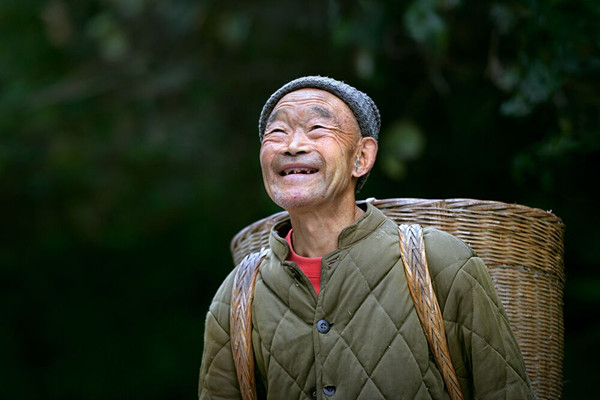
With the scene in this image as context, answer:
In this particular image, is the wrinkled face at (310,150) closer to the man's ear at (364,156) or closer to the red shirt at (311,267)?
the man's ear at (364,156)

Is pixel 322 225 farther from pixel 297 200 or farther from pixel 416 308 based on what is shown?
pixel 416 308

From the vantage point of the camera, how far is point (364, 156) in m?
2.66

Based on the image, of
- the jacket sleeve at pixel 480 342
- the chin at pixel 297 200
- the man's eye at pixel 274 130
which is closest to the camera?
the jacket sleeve at pixel 480 342

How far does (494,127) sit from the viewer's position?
480cm

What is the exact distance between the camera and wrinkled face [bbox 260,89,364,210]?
2.50m

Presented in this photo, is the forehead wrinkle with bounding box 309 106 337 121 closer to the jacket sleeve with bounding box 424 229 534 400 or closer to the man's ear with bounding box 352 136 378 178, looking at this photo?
the man's ear with bounding box 352 136 378 178

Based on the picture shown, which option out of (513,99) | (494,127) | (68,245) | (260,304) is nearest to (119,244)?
(68,245)

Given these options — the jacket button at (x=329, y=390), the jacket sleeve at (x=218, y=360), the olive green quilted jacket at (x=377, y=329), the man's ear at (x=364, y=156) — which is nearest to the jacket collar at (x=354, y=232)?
the olive green quilted jacket at (x=377, y=329)

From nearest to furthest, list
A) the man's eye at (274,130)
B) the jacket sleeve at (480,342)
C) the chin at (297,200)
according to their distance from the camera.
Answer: the jacket sleeve at (480,342), the chin at (297,200), the man's eye at (274,130)

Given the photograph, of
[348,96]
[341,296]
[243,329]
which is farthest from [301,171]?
[243,329]

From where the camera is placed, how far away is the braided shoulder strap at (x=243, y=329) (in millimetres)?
2559

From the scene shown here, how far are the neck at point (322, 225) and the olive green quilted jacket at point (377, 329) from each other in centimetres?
6

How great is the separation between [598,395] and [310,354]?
2775 mm

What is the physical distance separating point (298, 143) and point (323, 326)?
0.56 metres
